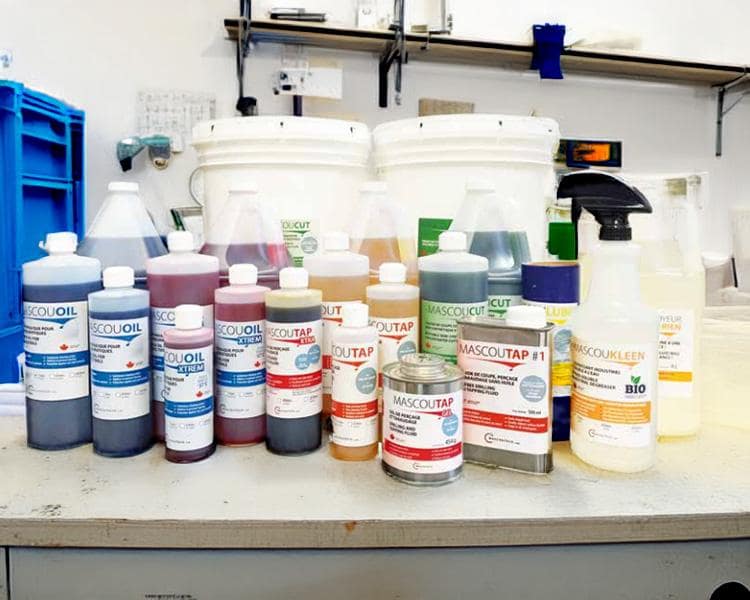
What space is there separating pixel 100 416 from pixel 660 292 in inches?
26.4

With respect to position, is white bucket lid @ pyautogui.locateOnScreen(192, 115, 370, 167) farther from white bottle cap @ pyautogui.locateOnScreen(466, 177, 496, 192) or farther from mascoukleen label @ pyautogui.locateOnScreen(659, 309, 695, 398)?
mascoukleen label @ pyautogui.locateOnScreen(659, 309, 695, 398)

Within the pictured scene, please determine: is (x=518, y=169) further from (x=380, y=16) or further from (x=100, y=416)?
(x=380, y=16)

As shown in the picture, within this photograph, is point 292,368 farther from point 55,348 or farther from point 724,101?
point 724,101

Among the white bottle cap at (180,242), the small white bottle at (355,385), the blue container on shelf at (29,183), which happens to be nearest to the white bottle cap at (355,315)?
the small white bottle at (355,385)

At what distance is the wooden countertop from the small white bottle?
26 mm

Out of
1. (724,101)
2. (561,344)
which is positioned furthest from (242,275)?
(724,101)

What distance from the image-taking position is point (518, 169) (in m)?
0.92

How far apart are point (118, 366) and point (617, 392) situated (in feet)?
1.77

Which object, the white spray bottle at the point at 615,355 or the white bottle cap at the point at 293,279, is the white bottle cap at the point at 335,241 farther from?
the white spray bottle at the point at 615,355

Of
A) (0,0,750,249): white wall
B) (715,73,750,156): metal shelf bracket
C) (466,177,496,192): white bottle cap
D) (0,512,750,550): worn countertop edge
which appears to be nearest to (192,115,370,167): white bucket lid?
(466,177,496,192): white bottle cap

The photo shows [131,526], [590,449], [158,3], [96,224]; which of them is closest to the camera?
[131,526]

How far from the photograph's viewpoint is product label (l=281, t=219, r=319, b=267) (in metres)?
0.89

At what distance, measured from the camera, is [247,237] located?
83 centimetres

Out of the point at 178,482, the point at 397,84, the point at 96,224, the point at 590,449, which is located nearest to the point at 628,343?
the point at 590,449
